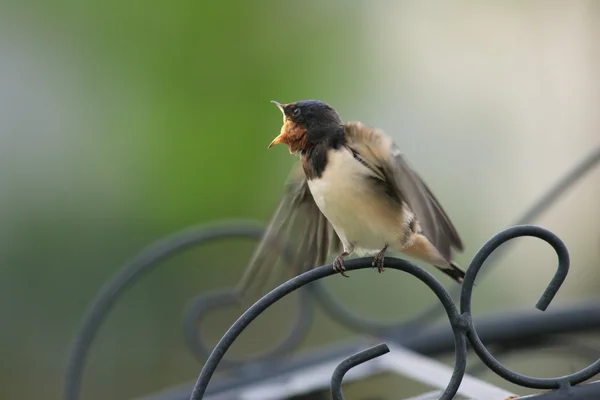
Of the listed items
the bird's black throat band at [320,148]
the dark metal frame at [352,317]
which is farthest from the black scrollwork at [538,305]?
the bird's black throat band at [320,148]

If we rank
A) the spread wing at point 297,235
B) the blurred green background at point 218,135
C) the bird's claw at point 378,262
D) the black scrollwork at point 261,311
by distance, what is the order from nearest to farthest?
1. the black scrollwork at point 261,311
2. the bird's claw at point 378,262
3. the spread wing at point 297,235
4. the blurred green background at point 218,135

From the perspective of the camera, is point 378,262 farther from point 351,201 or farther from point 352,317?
point 352,317

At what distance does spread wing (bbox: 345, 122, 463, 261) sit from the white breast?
0.06ft

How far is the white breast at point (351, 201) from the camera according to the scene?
108cm

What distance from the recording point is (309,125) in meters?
1.11

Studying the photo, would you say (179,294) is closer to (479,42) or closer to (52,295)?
(52,295)

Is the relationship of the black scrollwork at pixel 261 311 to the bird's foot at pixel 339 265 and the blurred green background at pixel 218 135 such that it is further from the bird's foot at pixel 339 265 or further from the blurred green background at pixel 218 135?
the blurred green background at pixel 218 135

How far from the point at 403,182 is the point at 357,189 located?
119mm

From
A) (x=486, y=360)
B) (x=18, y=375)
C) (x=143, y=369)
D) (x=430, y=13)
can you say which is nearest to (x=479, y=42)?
(x=430, y=13)

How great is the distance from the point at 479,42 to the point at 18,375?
7.09 ft

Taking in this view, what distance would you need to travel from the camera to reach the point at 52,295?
3020mm

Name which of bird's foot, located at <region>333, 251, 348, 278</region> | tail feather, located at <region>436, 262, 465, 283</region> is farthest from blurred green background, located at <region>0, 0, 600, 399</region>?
bird's foot, located at <region>333, 251, 348, 278</region>

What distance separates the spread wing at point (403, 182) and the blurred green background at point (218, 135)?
5.73ft

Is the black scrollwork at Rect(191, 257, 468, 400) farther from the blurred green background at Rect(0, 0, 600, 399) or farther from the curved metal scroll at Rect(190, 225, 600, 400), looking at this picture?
the blurred green background at Rect(0, 0, 600, 399)
